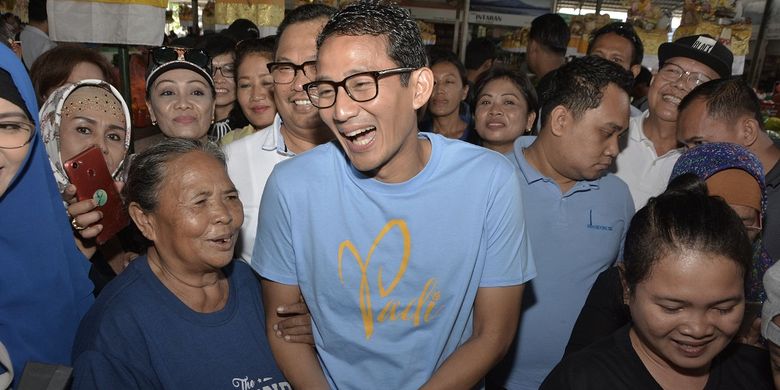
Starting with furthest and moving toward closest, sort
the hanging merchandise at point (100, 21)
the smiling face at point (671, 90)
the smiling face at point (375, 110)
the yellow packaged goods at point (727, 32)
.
→ 1. the yellow packaged goods at point (727, 32)
2. the smiling face at point (671, 90)
3. the hanging merchandise at point (100, 21)
4. the smiling face at point (375, 110)

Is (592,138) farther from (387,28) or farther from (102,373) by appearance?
(102,373)

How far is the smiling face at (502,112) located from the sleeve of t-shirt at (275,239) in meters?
2.31

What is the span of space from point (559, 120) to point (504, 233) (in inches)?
44.7

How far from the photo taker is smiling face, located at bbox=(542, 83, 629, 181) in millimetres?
2584

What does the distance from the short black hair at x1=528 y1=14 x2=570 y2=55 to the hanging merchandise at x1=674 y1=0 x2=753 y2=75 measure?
223cm

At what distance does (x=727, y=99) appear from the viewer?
274 cm

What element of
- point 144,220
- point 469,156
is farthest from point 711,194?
point 144,220

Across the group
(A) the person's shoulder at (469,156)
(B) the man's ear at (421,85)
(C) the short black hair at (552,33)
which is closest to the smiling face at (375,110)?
(B) the man's ear at (421,85)

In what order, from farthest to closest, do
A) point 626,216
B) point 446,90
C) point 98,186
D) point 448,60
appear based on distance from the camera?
point 448,60 < point 446,90 < point 626,216 < point 98,186

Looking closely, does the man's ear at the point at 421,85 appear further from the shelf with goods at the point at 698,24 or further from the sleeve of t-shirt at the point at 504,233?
the shelf with goods at the point at 698,24

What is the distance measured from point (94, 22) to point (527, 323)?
116 inches

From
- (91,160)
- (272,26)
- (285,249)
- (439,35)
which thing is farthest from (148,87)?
(439,35)

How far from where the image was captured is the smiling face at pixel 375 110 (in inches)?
61.9

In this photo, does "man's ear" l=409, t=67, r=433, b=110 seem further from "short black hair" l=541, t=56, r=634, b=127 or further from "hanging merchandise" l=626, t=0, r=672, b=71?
"hanging merchandise" l=626, t=0, r=672, b=71
